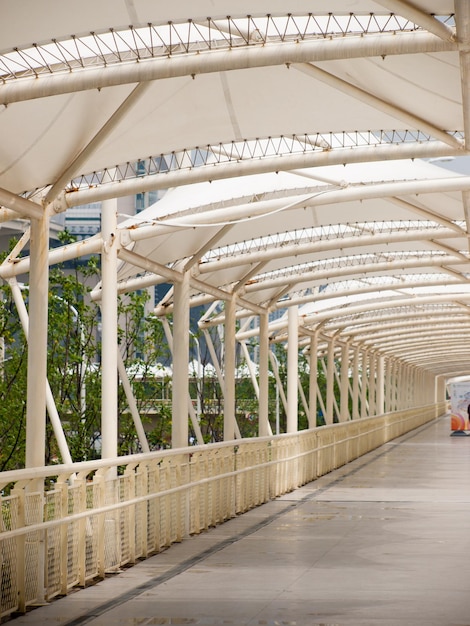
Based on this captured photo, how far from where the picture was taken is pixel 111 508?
11.5 m

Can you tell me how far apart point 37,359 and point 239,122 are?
387 centimetres

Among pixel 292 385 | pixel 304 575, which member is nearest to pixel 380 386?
pixel 292 385

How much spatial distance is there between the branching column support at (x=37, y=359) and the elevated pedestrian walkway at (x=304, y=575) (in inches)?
54.3

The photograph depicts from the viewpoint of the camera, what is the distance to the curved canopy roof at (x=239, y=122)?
33.4 ft

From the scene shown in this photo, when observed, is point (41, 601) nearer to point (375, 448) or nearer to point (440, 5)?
point (440, 5)

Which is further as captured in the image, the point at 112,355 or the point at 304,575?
the point at 112,355

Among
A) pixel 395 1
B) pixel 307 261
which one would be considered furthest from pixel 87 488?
pixel 307 261

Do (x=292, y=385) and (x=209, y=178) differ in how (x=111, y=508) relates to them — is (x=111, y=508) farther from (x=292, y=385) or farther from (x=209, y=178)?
(x=292, y=385)

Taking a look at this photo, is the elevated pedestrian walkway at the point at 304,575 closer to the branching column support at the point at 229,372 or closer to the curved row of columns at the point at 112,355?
the curved row of columns at the point at 112,355

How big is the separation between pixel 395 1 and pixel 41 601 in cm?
529

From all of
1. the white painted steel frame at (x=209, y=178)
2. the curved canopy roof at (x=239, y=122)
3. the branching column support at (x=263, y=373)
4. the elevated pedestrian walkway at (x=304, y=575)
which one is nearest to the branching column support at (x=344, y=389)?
the branching column support at (x=263, y=373)

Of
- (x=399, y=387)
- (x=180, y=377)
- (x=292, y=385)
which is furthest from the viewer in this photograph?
(x=399, y=387)

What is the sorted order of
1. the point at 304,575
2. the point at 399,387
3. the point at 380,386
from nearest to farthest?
the point at 304,575
the point at 380,386
the point at 399,387

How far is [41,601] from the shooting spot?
9688mm
